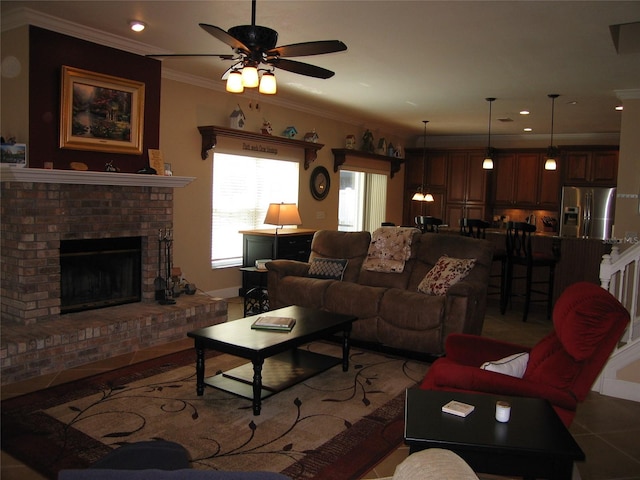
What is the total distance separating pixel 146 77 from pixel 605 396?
4.78m

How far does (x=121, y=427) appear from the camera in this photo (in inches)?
120

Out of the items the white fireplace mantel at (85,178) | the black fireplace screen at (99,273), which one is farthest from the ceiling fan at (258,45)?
the black fireplace screen at (99,273)

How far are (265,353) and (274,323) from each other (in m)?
0.50

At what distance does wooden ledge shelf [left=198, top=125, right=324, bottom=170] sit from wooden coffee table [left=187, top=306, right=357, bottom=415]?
9.38 feet

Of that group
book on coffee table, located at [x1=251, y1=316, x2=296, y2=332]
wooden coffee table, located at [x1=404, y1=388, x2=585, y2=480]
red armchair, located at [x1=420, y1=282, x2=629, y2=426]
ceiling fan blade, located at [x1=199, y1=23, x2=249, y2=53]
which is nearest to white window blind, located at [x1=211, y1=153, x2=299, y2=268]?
book on coffee table, located at [x1=251, y1=316, x2=296, y2=332]

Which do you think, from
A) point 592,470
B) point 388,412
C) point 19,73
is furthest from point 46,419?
point 592,470

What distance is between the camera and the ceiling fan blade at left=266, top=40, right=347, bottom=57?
3.14 m

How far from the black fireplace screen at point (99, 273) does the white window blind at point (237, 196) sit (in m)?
1.57

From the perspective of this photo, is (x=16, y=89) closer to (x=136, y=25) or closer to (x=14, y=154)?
(x=14, y=154)

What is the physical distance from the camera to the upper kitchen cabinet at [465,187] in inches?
401

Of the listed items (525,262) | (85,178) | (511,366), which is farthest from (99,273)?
(525,262)

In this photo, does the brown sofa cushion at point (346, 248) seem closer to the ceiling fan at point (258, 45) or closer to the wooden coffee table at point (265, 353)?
the wooden coffee table at point (265, 353)

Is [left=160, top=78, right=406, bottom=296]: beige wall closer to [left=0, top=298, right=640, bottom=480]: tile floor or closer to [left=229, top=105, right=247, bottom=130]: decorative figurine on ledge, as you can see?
[left=229, top=105, right=247, bottom=130]: decorative figurine on ledge

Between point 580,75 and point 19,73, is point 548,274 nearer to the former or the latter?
point 580,75
